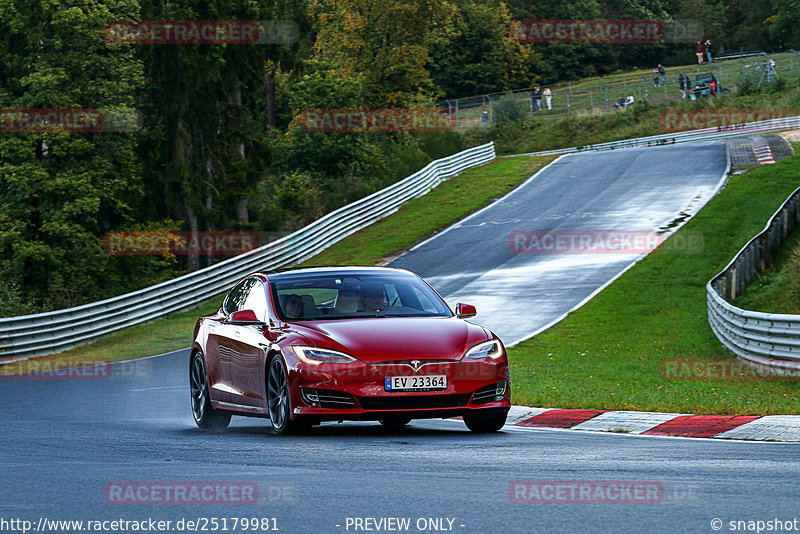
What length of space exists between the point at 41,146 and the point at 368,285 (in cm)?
3193

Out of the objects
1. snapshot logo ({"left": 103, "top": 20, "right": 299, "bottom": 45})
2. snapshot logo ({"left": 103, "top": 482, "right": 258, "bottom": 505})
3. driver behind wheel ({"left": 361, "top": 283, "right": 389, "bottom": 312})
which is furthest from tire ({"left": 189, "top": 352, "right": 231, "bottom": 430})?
snapshot logo ({"left": 103, "top": 20, "right": 299, "bottom": 45})

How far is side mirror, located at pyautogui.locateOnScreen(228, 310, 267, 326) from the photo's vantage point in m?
11.8

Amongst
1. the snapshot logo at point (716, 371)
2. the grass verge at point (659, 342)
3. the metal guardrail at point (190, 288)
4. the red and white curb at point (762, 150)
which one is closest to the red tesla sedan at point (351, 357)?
the grass verge at point (659, 342)

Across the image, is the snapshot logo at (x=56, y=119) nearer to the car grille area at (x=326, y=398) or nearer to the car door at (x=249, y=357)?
the car door at (x=249, y=357)

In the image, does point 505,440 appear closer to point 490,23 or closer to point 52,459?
point 52,459

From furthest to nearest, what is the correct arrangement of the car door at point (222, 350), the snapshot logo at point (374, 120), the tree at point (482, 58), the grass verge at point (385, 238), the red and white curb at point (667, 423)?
the tree at point (482, 58)
the snapshot logo at point (374, 120)
the grass verge at point (385, 238)
the car door at point (222, 350)
the red and white curb at point (667, 423)

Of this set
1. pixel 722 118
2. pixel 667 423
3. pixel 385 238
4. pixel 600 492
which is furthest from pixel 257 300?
pixel 722 118

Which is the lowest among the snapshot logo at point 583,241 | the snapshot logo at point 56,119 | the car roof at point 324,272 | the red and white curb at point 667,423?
the snapshot logo at point 583,241

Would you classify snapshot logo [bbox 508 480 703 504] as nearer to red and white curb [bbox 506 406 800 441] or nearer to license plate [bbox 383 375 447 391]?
license plate [bbox 383 375 447 391]

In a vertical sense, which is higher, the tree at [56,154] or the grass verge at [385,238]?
the tree at [56,154]

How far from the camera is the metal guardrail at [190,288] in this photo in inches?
1137

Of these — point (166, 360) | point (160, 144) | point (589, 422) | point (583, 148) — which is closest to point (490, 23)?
point (583, 148)

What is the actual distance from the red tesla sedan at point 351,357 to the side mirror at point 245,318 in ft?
0.04

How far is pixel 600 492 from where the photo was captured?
7.30 meters
